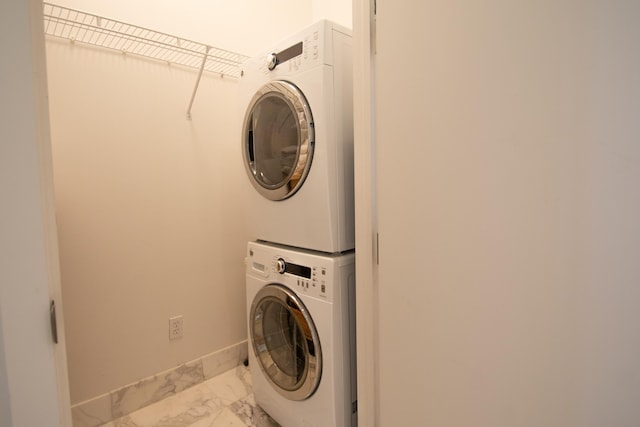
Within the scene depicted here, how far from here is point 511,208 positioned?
Result: 648 millimetres

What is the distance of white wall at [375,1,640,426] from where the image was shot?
53 centimetres

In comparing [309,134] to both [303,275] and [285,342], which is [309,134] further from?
[285,342]

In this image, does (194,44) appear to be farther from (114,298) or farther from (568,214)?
(568,214)

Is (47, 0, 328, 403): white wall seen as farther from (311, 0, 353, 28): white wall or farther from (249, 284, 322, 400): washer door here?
(249, 284, 322, 400): washer door

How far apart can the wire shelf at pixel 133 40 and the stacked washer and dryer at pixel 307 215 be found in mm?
511

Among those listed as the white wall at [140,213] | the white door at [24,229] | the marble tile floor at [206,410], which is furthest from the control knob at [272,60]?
the marble tile floor at [206,410]

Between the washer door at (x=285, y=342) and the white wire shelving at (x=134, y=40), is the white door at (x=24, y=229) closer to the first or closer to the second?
the washer door at (x=285, y=342)

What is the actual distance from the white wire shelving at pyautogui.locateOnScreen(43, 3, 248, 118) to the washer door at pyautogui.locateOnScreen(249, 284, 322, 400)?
3.92 ft

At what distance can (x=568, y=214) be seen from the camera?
0.57 meters

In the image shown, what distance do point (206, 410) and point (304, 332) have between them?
36.0 inches

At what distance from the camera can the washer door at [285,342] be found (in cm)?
122

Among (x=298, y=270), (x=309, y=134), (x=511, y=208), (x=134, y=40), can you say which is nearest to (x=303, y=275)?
(x=298, y=270)

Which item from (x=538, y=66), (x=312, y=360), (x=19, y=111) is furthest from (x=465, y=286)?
(x=19, y=111)

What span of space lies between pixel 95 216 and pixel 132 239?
204 mm
